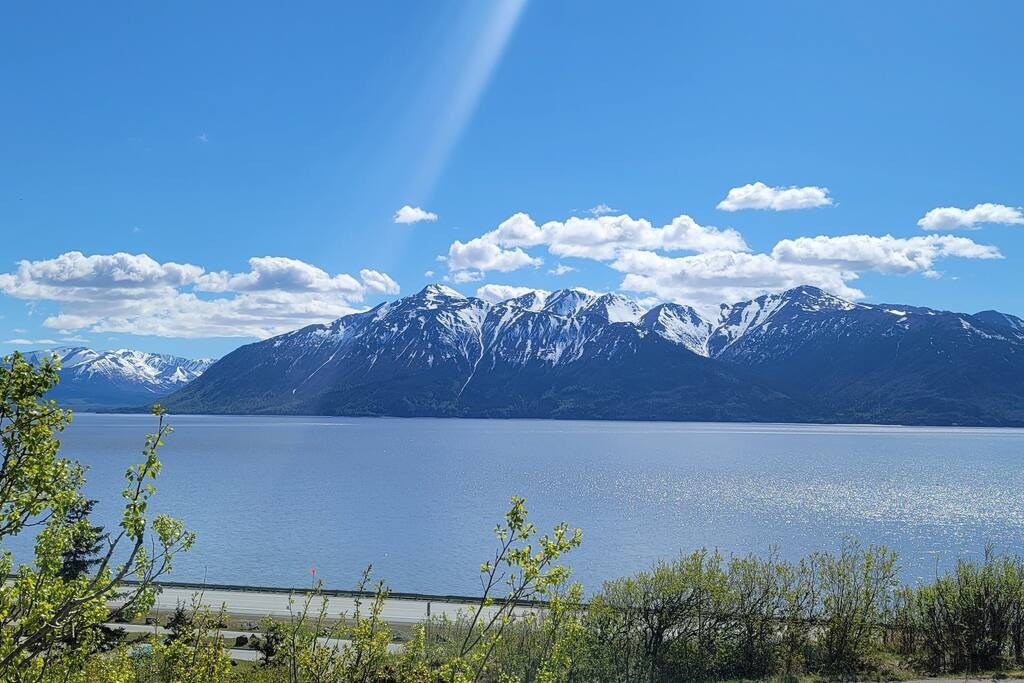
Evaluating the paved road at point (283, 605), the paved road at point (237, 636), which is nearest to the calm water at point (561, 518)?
the paved road at point (283, 605)

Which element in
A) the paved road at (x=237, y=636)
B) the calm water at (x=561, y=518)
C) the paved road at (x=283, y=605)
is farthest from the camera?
the calm water at (x=561, y=518)

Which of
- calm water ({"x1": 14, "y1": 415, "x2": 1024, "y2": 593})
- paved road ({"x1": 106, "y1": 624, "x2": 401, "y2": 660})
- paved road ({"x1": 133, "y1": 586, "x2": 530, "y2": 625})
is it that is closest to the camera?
paved road ({"x1": 106, "y1": 624, "x2": 401, "y2": 660})

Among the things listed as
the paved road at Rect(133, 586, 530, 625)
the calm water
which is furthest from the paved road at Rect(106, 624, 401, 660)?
the calm water

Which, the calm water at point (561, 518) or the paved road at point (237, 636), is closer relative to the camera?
the paved road at point (237, 636)

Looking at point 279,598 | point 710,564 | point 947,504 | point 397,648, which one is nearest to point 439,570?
point 279,598

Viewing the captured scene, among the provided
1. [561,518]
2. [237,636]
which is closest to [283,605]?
[237,636]

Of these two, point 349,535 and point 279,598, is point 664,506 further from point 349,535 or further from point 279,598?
point 279,598

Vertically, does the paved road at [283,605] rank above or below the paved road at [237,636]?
below

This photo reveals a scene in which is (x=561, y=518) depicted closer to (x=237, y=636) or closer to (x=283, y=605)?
(x=283, y=605)

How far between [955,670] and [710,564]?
13817mm

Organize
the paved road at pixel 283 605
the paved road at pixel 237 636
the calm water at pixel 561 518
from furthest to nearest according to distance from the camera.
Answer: the calm water at pixel 561 518 < the paved road at pixel 283 605 < the paved road at pixel 237 636

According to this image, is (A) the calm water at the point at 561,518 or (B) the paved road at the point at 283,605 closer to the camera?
(B) the paved road at the point at 283,605

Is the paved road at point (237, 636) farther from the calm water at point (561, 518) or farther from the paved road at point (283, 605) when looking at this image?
the calm water at point (561, 518)

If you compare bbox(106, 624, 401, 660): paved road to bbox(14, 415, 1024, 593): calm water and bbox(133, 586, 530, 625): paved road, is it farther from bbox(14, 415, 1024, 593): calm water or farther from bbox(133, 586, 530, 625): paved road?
bbox(14, 415, 1024, 593): calm water
